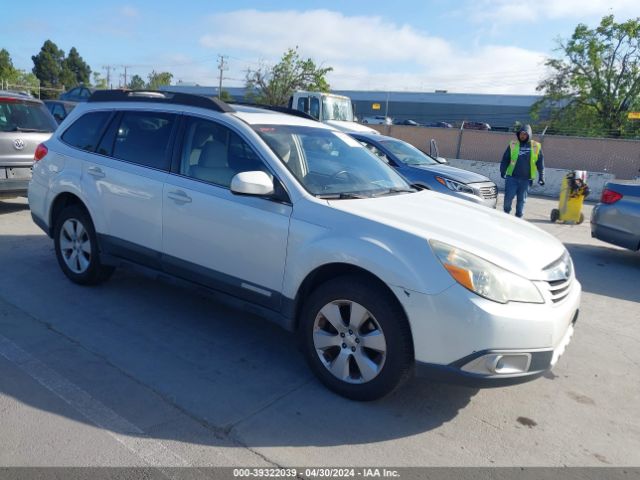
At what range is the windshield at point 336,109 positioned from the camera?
696 inches

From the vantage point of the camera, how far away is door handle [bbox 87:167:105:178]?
4.85 m

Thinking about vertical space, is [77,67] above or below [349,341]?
above

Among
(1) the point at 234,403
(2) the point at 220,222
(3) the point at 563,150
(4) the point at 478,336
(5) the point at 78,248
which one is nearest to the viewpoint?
(4) the point at 478,336

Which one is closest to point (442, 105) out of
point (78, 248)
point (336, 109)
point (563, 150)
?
point (563, 150)

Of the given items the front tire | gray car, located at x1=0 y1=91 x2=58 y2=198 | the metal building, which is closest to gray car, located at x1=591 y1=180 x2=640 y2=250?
the front tire

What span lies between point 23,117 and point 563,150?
55.4ft

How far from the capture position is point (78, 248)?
520 centimetres

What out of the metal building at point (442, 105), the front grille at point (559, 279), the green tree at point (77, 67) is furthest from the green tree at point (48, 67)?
the front grille at point (559, 279)

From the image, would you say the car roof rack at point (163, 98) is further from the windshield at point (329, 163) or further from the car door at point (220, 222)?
the windshield at point (329, 163)

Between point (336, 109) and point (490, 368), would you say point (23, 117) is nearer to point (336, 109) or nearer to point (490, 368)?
point (490, 368)

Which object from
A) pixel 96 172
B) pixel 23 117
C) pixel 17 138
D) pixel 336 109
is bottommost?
pixel 96 172

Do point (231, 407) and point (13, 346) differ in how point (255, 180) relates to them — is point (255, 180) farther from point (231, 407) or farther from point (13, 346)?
point (13, 346)

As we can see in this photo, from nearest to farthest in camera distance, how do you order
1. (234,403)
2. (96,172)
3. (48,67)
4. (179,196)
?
(234,403), (179,196), (96,172), (48,67)

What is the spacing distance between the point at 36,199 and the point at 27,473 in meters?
3.65
